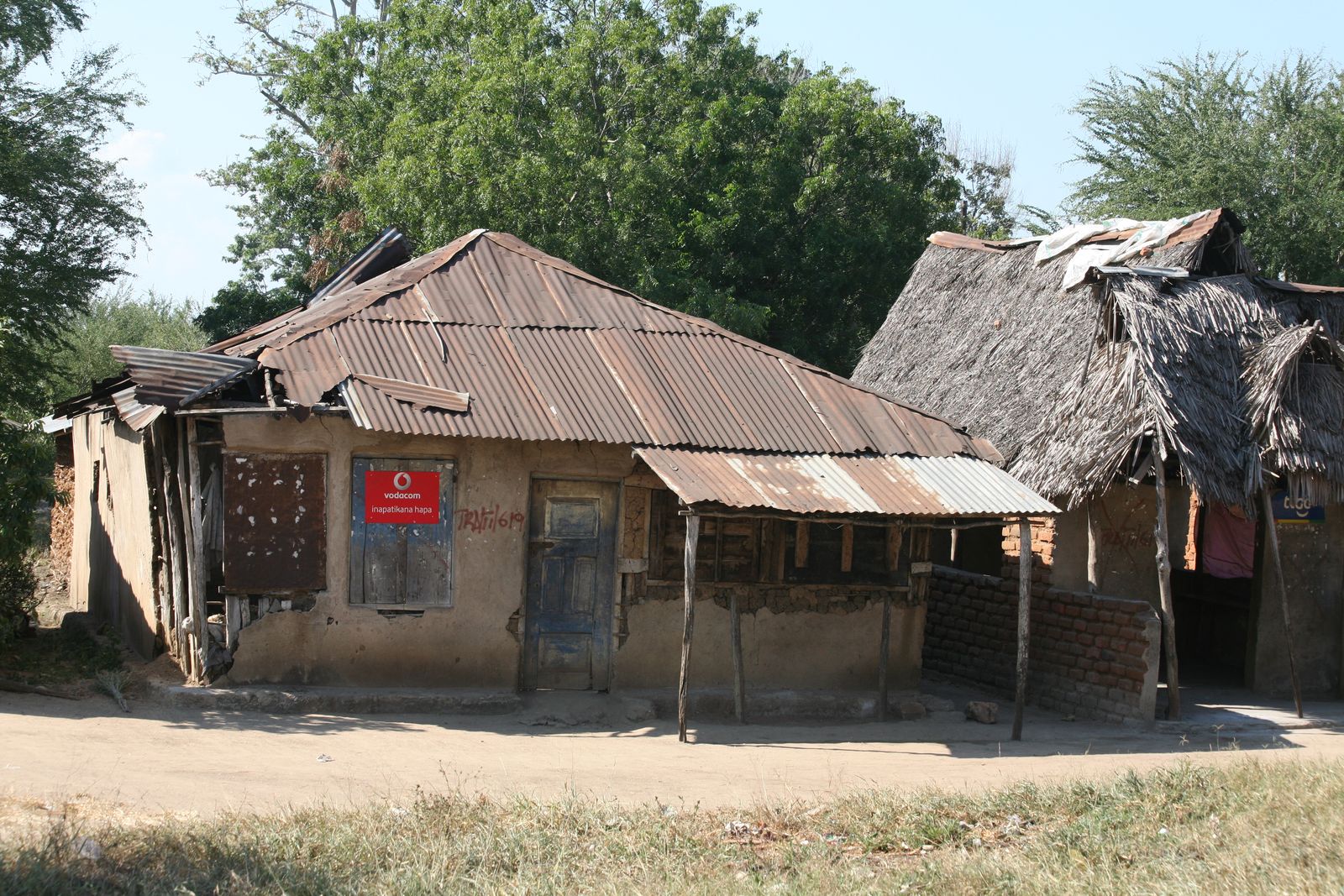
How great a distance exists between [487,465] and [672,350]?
2306 mm

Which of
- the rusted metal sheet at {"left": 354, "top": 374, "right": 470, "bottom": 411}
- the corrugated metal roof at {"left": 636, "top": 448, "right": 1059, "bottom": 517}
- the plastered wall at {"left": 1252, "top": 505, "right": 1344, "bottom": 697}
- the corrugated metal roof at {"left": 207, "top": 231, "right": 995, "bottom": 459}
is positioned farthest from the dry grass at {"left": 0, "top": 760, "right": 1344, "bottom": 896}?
the plastered wall at {"left": 1252, "top": 505, "right": 1344, "bottom": 697}

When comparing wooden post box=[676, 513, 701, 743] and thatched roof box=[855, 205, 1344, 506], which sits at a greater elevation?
thatched roof box=[855, 205, 1344, 506]

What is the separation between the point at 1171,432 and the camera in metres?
11.0

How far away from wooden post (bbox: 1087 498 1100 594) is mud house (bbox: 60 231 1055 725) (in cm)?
125

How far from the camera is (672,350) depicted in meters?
11.9

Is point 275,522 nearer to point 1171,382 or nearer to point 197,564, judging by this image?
point 197,564

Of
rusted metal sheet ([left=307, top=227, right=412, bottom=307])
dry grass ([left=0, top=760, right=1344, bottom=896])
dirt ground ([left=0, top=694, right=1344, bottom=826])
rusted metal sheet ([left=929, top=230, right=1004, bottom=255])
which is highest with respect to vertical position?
rusted metal sheet ([left=929, top=230, right=1004, bottom=255])

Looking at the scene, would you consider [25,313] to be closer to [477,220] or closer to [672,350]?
[477,220]

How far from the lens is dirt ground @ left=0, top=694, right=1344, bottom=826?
7484mm

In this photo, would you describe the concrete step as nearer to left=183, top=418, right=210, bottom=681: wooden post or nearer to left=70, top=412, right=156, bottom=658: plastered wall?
left=183, top=418, right=210, bottom=681: wooden post

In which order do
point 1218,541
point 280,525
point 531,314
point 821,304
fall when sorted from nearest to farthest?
point 280,525, point 531,314, point 1218,541, point 821,304

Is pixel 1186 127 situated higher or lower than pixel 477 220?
higher

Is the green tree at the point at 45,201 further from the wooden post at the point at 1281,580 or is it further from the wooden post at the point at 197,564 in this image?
the wooden post at the point at 1281,580

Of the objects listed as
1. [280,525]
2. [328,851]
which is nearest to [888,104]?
[280,525]
